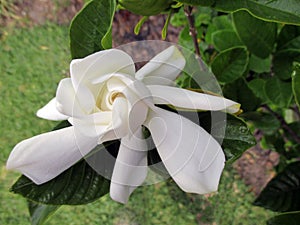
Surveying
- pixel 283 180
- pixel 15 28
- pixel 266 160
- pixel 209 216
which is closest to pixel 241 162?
pixel 266 160

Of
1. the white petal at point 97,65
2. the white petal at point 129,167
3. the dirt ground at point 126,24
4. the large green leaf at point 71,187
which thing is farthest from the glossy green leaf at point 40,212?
the dirt ground at point 126,24

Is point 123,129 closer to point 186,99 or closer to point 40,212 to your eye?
point 186,99

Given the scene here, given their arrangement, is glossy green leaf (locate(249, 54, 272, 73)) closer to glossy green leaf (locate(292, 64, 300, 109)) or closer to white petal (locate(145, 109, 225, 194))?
glossy green leaf (locate(292, 64, 300, 109))

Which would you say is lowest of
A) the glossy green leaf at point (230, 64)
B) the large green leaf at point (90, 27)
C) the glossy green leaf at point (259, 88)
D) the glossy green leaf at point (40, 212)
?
the glossy green leaf at point (259, 88)

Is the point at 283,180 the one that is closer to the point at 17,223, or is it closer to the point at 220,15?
the point at 220,15

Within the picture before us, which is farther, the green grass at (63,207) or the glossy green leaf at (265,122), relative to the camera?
the green grass at (63,207)

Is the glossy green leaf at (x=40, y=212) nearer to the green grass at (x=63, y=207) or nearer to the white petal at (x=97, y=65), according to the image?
the white petal at (x=97, y=65)

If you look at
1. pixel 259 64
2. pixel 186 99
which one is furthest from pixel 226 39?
pixel 186 99
